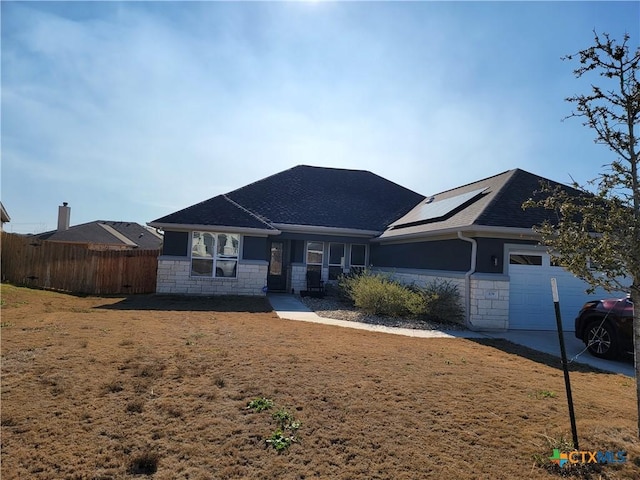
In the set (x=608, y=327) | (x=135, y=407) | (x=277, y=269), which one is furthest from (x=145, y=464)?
(x=277, y=269)

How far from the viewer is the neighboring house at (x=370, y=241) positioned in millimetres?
10461

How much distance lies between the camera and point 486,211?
10.7m

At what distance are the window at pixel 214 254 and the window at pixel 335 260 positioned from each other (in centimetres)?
441

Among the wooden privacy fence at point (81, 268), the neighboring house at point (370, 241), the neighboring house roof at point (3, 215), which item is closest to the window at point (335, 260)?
the neighboring house at point (370, 241)

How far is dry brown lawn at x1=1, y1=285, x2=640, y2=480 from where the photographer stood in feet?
10.6

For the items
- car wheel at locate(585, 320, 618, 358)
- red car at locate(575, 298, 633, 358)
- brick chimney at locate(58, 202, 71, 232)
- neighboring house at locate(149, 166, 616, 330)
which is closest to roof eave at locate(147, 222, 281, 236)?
neighboring house at locate(149, 166, 616, 330)

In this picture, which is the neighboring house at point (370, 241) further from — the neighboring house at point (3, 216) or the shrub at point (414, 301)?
the neighboring house at point (3, 216)

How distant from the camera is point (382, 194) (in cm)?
2077

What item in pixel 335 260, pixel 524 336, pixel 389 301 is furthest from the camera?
pixel 335 260

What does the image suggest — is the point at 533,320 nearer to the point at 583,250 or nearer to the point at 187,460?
the point at 583,250

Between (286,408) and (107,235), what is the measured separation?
112 ft

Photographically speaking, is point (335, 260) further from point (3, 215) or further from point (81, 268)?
point (3, 215)

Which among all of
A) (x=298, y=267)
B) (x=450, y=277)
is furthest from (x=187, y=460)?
(x=298, y=267)

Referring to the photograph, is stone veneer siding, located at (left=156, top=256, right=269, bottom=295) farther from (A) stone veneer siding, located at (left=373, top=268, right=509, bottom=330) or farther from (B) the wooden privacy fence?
(A) stone veneer siding, located at (left=373, top=268, right=509, bottom=330)
